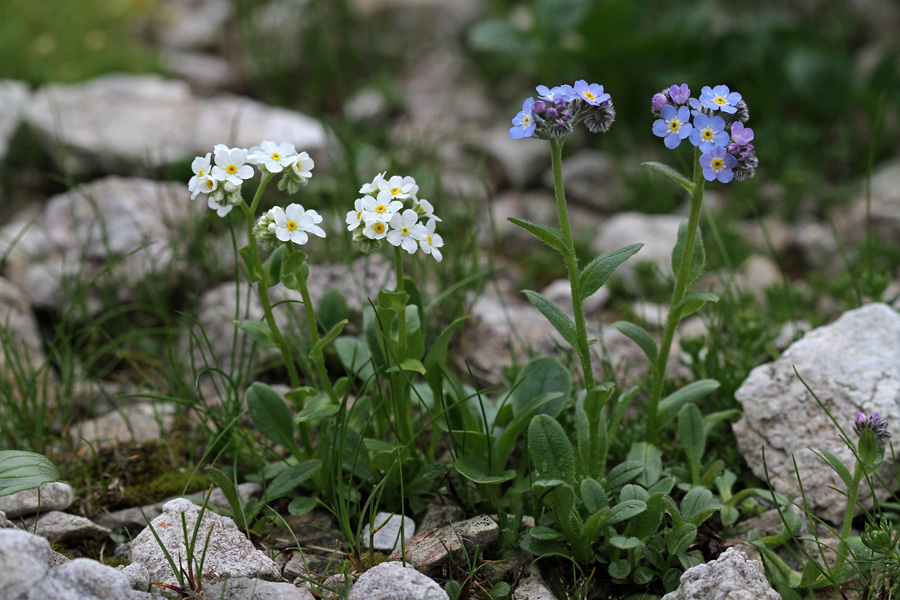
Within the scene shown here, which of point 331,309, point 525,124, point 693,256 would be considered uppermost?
point 525,124

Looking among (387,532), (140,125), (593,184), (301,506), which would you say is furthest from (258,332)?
(593,184)

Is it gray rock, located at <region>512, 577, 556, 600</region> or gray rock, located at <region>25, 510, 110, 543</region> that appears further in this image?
gray rock, located at <region>25, 510, 110, 543</region>

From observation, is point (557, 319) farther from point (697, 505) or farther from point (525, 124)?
point (697, 505)

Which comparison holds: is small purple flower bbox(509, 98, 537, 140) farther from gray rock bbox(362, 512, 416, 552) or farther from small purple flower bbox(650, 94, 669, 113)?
gray rock bbox(362, 512, 416, 552)

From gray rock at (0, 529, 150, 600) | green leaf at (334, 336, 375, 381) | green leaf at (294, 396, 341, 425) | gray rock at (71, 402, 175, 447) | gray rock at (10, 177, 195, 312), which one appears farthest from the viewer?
gray rock at (10, 177, 195, 312)

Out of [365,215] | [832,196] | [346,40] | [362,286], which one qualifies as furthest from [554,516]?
[346,40]

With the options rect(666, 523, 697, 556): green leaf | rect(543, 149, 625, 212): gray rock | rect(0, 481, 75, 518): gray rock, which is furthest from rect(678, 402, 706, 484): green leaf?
rect(543, 149, 625, 212): gray rock

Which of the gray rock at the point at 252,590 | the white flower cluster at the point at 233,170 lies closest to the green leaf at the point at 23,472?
the gray rock at the point at 252,590
